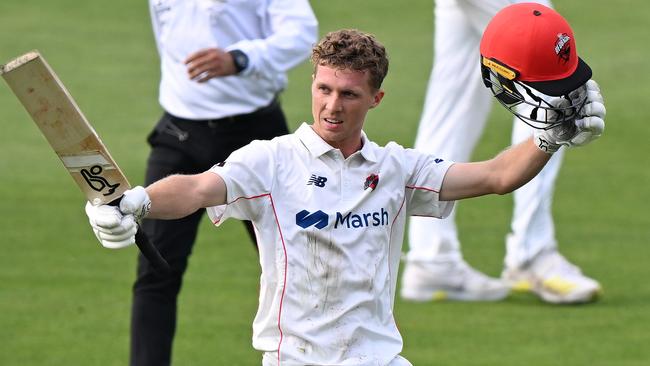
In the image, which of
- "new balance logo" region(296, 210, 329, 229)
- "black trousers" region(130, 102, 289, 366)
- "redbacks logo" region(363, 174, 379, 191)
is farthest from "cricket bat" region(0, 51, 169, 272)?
"black trousers" region(130, 102, 289, 366)

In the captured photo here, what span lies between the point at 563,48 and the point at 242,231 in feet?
20.9

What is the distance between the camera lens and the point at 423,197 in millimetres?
6383

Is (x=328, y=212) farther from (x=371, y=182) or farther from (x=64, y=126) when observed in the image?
(x=64, y=126)

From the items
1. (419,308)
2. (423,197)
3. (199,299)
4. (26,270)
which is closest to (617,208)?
(419,308)

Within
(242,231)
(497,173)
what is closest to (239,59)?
(497,173)

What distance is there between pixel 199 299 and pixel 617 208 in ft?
13.7

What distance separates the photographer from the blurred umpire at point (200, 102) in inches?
314

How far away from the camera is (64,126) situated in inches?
215

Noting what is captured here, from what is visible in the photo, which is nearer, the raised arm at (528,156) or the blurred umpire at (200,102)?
the raised arm at (528,156)

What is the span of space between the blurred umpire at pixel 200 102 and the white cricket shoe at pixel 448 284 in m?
2.30

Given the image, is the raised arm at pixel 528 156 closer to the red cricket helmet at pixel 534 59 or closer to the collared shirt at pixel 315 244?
the red cricket helmet at pixel 534 59

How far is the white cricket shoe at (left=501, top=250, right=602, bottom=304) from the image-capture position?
1011 cm

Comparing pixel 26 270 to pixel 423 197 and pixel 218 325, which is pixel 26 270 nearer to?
pixel 218 325

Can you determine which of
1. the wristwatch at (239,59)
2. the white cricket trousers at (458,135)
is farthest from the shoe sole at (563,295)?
the wristwatch at (239,59)
